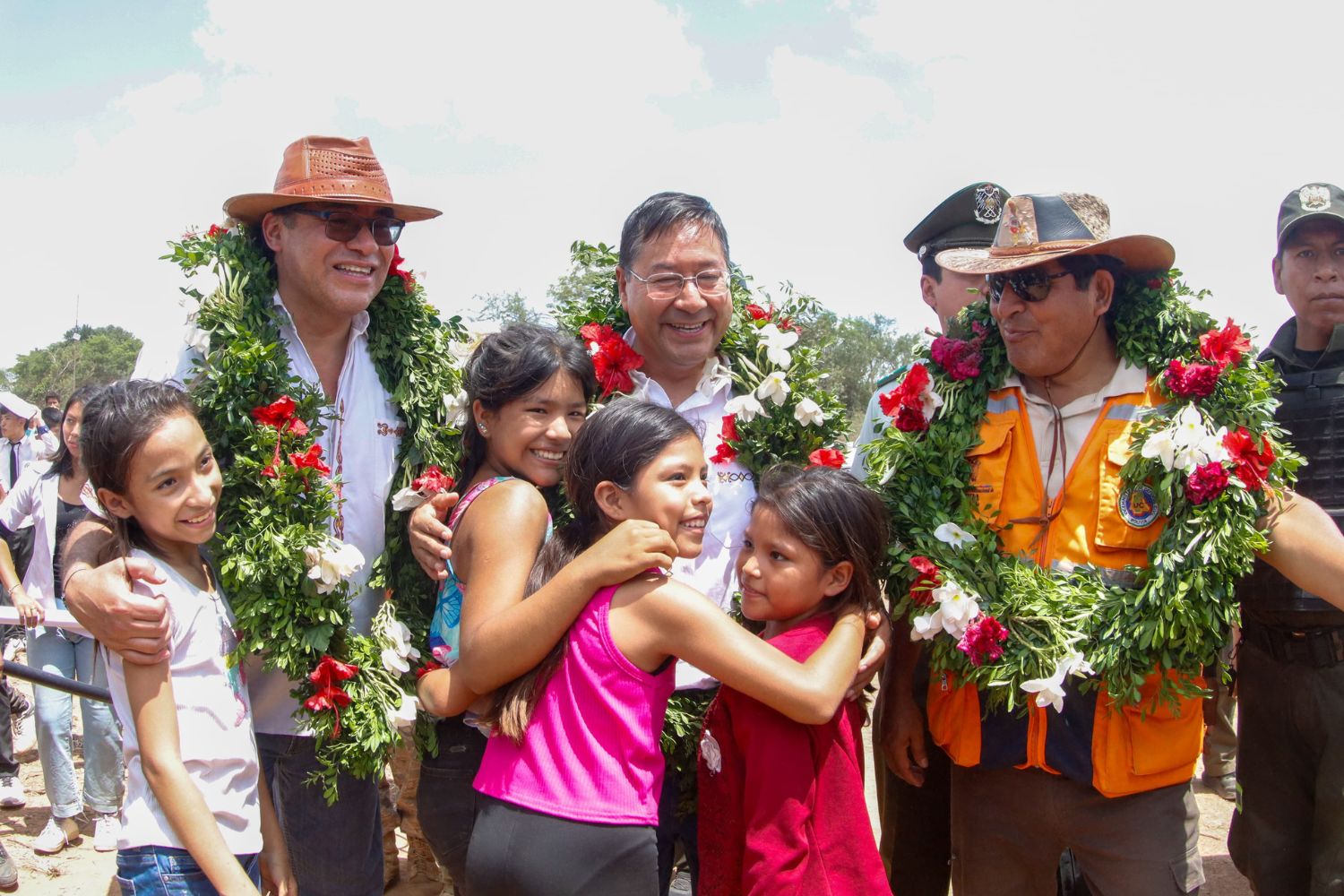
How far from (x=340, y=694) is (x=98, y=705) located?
4303 mm

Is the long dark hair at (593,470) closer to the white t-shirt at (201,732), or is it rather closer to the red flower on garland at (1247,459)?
the white t-shirt at (201,732)

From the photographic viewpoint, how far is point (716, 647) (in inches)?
103

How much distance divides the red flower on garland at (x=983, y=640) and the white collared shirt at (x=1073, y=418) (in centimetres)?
50

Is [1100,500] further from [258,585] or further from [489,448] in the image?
[258,585]

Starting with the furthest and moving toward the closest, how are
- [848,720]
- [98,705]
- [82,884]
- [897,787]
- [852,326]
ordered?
[852,326]
[98,705]
[82,884]
[897,787]
[848,720]

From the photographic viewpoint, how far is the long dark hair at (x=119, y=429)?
114 inches

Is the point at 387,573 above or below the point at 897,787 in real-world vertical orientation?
above

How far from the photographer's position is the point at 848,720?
3.06 m

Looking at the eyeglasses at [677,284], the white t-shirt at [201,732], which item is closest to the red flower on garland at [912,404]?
the eyeglasses at [677,284]

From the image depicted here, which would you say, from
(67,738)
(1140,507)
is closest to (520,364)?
(1140,507)

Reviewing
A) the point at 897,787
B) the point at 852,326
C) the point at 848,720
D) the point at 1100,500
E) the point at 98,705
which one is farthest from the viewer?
the point at 852,326

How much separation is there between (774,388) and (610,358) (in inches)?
22.7

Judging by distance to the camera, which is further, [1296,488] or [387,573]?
[1296,488]

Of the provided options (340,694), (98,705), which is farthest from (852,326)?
(340,694)
